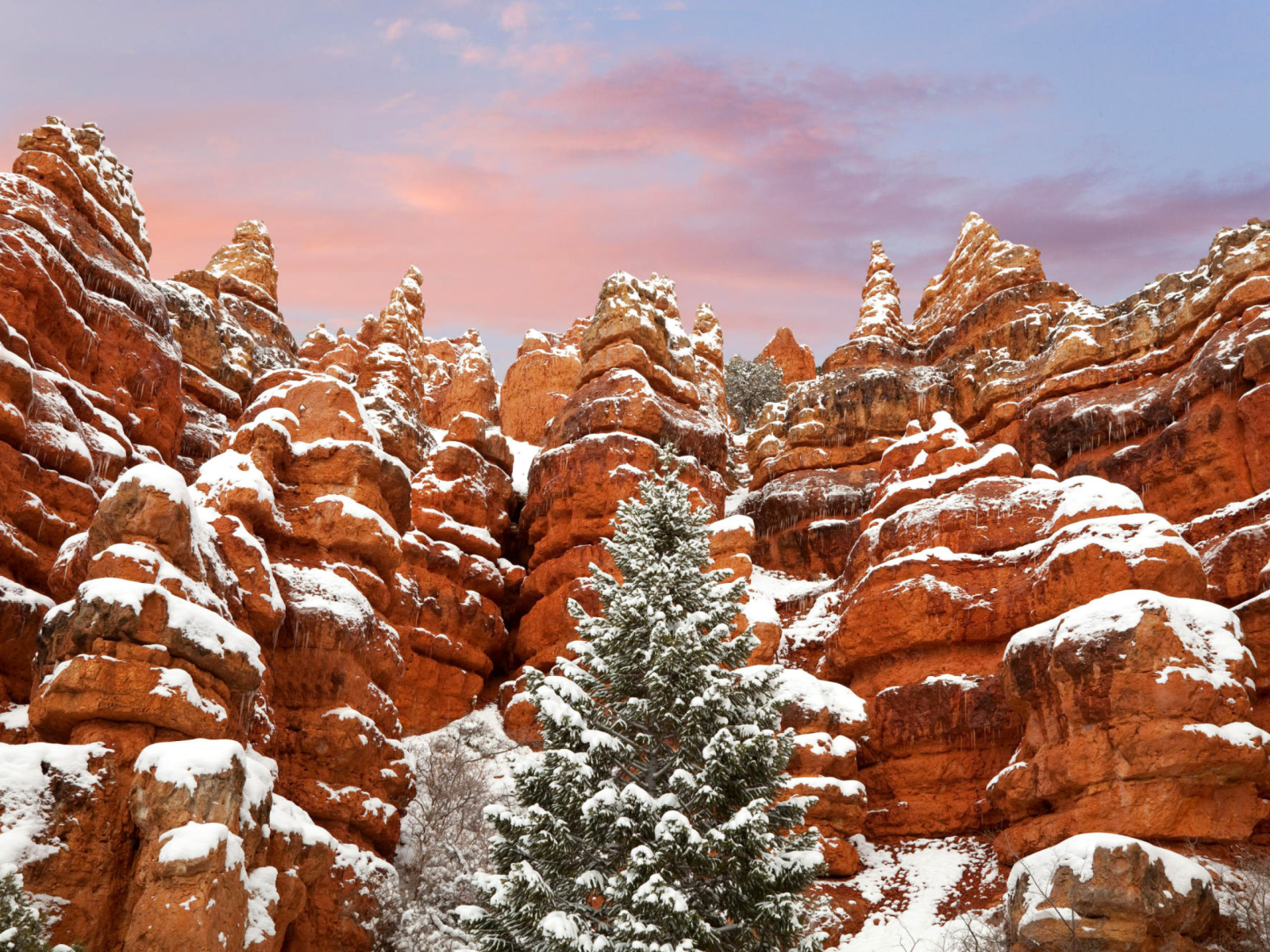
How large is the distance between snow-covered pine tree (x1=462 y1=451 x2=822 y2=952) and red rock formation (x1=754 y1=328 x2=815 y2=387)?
80.7 meters

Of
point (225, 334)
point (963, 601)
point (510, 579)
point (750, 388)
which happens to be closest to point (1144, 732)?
point (963, 601)

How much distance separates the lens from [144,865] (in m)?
14.8

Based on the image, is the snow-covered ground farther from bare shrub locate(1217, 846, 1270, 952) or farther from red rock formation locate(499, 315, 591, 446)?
red rock formation locate(499, 315, 591, 446)

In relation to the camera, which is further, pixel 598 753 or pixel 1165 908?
pixel 1165 908

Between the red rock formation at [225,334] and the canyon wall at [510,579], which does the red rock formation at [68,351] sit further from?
the red rock formation at [225,334]

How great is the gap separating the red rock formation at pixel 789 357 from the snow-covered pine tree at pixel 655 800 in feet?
265

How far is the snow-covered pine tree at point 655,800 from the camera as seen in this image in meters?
15.0

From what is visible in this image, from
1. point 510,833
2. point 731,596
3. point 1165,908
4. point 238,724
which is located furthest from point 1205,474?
point 238,724

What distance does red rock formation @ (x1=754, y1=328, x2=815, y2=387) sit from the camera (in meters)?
99.0

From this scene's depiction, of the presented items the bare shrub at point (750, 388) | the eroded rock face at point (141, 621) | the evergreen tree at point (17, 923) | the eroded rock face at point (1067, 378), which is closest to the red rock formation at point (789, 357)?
the bare shrub at point (750, 388)

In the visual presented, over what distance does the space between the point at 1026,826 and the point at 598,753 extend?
13208mm

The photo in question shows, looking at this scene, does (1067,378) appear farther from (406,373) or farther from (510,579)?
(406,373)

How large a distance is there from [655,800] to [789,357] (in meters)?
89.2

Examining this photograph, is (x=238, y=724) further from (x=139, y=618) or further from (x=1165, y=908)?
(x=1165, y=908)
